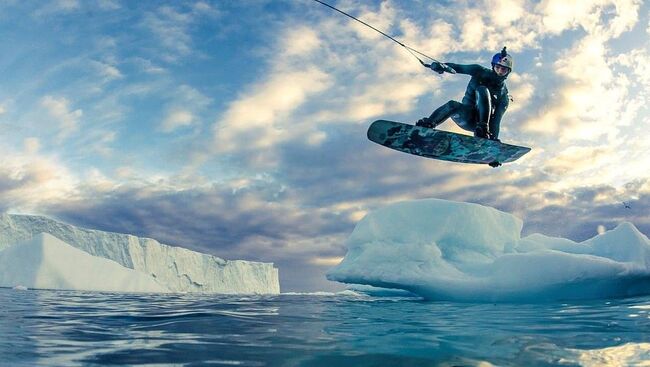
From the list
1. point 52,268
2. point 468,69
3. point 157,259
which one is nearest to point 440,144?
point 468,69

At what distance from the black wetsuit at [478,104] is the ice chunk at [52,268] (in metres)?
33.5

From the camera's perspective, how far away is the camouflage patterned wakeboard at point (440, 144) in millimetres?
10297

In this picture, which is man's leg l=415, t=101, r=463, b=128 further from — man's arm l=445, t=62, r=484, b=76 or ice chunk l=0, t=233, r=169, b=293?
ice chunk l=0, t=233, r=169, b=293

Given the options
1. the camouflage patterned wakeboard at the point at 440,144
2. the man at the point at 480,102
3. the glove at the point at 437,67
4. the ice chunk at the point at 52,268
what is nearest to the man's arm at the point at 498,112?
the man at the point at 480,102

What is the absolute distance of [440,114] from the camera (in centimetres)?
1009

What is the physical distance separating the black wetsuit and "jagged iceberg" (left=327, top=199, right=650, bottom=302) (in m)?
3.99

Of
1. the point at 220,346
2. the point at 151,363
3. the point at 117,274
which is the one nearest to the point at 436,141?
the point at 220,346

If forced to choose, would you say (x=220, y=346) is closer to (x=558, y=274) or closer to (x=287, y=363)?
(x=287, y=363)

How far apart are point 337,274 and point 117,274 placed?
29.3 meters

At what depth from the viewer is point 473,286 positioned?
12125 mm

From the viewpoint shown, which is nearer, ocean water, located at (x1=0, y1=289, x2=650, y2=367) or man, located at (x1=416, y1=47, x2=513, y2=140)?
Result: ocean water, located at (x1=0, y1=289, x2=650, y2=367)

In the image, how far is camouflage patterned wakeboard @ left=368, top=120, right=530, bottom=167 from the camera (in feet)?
33.8

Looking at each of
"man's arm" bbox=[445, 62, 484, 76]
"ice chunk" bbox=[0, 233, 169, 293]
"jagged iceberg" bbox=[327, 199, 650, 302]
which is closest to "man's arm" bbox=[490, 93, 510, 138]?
"man's arm" bbox=[445, 62, 484, 76]

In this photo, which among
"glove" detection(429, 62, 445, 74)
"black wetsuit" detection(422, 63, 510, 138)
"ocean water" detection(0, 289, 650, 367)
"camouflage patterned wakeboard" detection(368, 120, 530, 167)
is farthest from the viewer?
"camouflage patterned wakeboard" detection(368, 120, 530, 167)
